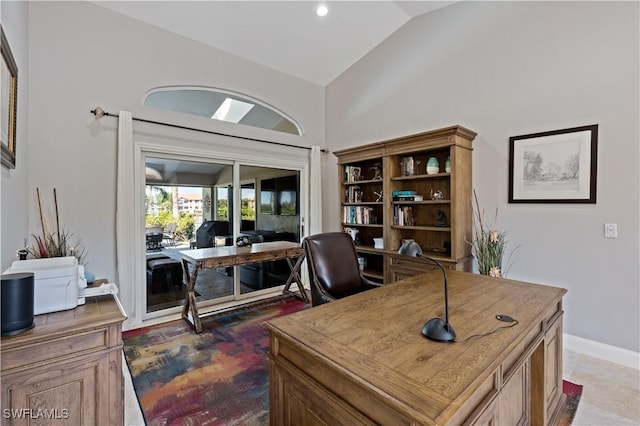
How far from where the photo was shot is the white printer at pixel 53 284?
4.82ft

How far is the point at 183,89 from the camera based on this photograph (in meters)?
3.67

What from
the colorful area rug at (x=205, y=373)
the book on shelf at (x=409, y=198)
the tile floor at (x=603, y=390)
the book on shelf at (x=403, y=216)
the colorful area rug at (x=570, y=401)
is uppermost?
the book on shelf at (x=409, y=198)

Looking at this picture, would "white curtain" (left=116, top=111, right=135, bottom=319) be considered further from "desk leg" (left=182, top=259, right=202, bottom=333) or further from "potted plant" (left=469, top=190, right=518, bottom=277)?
Result: "potted plant" (left=469, top=190, right=518, bottom=277)

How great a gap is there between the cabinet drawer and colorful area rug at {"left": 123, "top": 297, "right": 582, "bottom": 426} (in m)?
0.81

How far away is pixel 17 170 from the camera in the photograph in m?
2.24

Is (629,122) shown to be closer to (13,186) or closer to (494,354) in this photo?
(494,354)

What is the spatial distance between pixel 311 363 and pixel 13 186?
7.88 feet

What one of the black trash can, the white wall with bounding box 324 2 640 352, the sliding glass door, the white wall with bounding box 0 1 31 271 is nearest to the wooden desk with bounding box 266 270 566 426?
the black trash can

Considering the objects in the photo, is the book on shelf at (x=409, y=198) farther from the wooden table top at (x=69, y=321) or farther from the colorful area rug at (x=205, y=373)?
the wooden table top at (x=69, y=321)

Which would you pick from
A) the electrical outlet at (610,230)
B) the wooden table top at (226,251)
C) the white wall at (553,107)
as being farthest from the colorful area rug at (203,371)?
the electrical outlet at (610,230)

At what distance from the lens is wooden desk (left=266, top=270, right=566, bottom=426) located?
91 cm

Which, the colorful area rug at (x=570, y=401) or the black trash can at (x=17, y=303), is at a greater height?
the black trash can at (x=17, y=303)

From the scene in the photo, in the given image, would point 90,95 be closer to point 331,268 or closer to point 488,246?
point 331,268

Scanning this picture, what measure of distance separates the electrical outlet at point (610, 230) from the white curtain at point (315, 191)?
11.0ft
